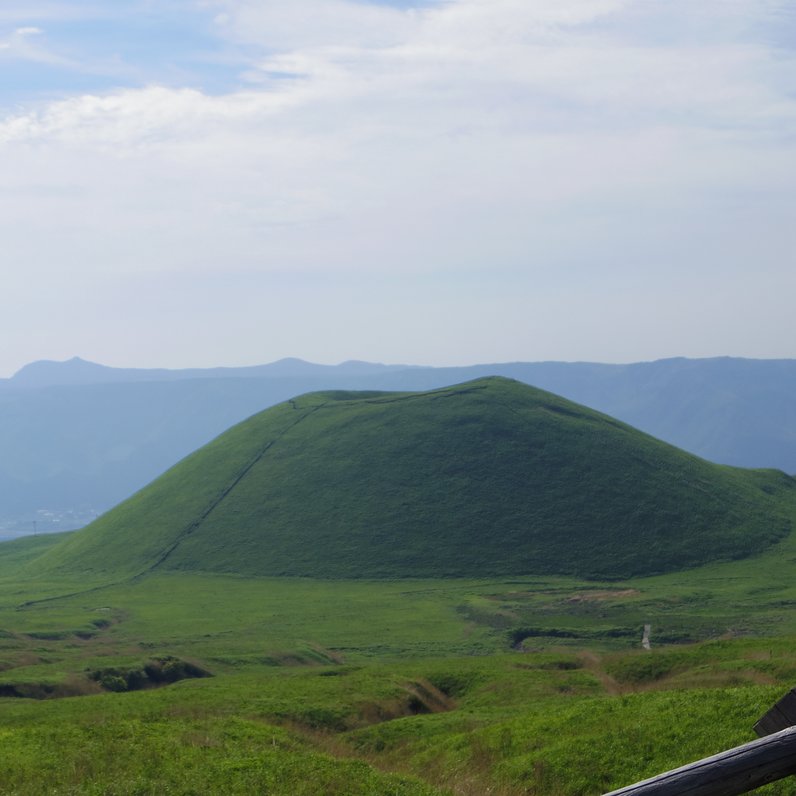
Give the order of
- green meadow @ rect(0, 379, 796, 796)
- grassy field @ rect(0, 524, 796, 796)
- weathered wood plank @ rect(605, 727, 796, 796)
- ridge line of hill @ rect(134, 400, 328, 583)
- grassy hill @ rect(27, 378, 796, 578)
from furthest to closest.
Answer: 1. ridge line of hill @ rect(134, 400, 328, 583)
2. grassy hill @ rect(27, 378, 796, 578)
3. green meadow @ rect(0, 379, 796, 796)
4. grassy field @ rect(0, 524, 796, 796)
5. weathered wood plank @ rect(605, 727, 796, 796)

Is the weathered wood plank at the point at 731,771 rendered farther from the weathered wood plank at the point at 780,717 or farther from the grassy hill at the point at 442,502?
the grassy hill at the point at 442,502

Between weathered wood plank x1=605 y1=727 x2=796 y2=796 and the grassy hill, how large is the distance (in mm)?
93499

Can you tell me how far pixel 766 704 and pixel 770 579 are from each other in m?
76.6

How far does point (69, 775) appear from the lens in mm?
22000

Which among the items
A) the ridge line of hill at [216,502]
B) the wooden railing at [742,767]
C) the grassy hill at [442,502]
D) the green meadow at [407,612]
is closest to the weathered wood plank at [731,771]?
the wooden railing at [742,767]

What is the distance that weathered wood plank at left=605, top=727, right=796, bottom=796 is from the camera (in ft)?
32.6

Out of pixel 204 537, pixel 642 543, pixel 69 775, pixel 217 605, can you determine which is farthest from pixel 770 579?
pixel 69 775

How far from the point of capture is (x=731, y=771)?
1005 cm

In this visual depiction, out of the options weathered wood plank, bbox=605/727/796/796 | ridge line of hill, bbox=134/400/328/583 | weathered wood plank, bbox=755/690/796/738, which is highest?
weathered wood plank, bbox=755/690/796/738

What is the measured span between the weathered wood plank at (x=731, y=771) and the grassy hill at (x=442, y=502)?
307ft

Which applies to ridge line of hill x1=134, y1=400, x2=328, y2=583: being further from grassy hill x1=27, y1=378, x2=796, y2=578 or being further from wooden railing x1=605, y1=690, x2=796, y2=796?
wooden railing x1=605, y1=690, x2=796, y2=796

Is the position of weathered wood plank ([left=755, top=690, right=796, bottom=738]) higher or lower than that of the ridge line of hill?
higher

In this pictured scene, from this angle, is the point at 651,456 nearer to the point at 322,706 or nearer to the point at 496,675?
the point at 496,675

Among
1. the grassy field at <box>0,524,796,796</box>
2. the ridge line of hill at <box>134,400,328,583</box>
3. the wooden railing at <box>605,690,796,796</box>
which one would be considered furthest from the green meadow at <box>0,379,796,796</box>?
the wooden railing at <box>605,690,796,796</box>
